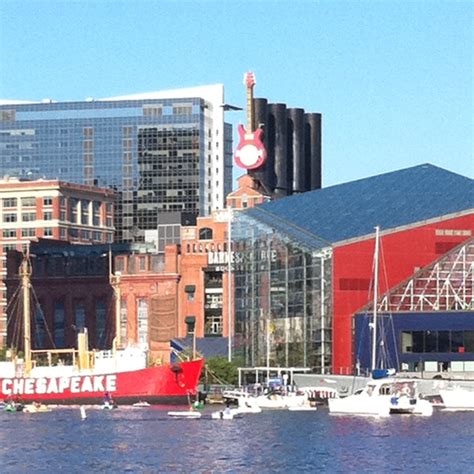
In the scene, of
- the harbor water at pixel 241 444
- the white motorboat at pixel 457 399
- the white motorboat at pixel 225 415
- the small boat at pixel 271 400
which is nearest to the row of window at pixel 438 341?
the small boat at pixel 271 400

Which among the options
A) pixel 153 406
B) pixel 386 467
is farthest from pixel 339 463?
pixel 153 406

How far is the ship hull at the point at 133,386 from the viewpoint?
192000 millimetres

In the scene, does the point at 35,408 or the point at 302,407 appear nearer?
the point at 302,407

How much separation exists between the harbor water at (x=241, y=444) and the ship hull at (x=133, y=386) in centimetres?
2019

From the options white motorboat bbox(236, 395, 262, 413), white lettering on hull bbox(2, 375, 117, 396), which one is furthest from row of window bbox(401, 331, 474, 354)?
white lettering on hull bbox(2, 375, 117, 396)

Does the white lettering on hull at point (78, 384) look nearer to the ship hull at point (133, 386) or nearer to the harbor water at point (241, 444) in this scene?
the ship hull at point (133, 386)

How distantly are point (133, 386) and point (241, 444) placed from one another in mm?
61787

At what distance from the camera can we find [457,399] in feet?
568

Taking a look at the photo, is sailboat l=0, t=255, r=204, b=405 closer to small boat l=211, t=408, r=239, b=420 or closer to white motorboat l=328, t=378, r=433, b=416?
small boat l=211, t=408, r=239, b=420

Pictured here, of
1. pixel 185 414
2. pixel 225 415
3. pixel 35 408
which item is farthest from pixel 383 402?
pixel 35 408

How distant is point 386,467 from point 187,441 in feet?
75.6

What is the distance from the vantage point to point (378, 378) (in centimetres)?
17000

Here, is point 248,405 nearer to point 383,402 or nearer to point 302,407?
point 302,407

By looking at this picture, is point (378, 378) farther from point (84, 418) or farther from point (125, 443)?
point (125, 443)
